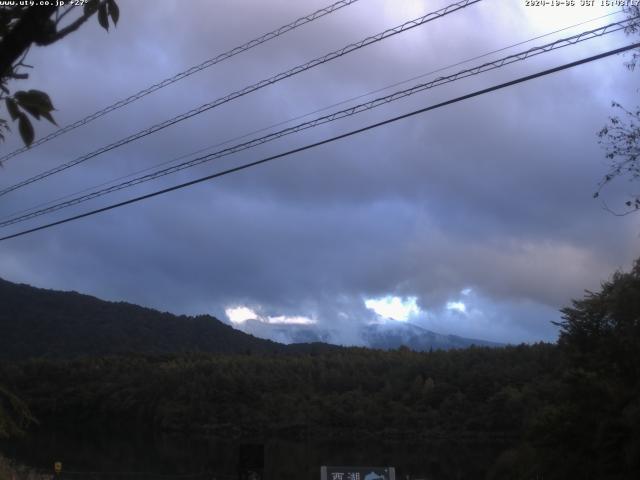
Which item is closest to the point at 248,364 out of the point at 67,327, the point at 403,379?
the point at 403,379

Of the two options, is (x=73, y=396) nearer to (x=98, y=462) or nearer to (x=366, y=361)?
(x=366, y=361)

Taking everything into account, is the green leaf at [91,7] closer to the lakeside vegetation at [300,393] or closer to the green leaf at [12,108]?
the green leaf at [12,108]

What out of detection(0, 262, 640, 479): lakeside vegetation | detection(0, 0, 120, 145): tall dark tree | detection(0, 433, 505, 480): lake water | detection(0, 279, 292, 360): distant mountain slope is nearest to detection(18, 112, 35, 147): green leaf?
detection(0, 0, 120, 145): tall dark tree

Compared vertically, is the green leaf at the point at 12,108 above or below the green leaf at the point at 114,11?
below

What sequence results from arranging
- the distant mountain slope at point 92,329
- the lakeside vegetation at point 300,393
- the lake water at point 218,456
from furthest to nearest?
the distant mountain slope at point 92,329 < the lakeside vegetation at point 300,393 < the lake water at point 218,456

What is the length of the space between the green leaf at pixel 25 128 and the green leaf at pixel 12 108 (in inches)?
0.9

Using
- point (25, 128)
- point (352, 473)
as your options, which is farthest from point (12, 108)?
point (352, 473)

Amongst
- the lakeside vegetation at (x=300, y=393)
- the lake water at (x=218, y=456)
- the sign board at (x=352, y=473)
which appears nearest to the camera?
the sign board at (x=352, y=473)

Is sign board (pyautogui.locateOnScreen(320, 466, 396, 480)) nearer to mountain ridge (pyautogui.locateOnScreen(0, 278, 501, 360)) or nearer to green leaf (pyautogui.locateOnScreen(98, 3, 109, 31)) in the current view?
green leaf (pyautogui.locateOnScreen(98, 3, 109, 31))

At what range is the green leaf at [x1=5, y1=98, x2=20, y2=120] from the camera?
3.05 m

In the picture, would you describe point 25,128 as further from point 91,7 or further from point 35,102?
point 91,7

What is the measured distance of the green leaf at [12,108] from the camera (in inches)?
120

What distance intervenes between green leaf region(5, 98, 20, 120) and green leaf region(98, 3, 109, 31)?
0.57m

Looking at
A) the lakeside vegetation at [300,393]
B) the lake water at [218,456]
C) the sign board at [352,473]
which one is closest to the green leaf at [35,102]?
the sign board at [352,473]
